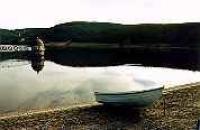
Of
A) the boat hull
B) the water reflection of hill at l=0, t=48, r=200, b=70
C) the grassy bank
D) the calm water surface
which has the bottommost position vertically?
the water reflection of hill at l=0, t=48, r=200, b=70

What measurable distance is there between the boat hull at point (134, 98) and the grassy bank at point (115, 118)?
2.41ft

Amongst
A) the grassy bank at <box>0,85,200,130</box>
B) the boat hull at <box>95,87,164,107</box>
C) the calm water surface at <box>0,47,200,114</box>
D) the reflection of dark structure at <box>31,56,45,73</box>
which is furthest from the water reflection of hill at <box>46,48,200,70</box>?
the boat hull at <box>95,87,164,107</box>

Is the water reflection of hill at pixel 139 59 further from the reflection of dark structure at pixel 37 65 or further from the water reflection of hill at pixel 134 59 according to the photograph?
the reflection of dark structure at pixel 37 65

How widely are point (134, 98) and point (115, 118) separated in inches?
71.8

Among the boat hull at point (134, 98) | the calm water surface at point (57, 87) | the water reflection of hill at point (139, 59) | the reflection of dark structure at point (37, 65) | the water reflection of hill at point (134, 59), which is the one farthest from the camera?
the water reflection of hill at point (134, 59)

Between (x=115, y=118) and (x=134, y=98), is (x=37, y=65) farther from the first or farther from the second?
(x=134, y=98)

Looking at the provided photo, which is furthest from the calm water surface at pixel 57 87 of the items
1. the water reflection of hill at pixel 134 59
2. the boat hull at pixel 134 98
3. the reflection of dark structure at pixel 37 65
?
→ the water reflection of hill at pixel 134 59

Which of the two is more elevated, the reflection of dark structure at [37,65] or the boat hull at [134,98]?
the boat hull at [134,98]

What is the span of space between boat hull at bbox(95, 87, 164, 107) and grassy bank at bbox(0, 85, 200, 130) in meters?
0.74

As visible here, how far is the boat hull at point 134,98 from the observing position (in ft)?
100

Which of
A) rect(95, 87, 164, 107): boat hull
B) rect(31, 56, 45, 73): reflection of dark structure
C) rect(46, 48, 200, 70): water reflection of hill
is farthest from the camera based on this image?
rect(46, 48, 200, 70): water reflection of hill

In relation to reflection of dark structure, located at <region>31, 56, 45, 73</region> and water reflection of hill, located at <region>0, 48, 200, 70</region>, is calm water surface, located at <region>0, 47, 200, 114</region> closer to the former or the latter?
reflection of dark structure, located at <region>31, 56, 45, 73</region>

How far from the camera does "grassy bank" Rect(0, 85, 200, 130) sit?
2923 centimetres

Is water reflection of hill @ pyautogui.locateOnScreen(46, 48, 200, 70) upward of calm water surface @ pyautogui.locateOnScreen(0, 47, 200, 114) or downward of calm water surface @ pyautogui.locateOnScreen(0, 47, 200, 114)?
downward
